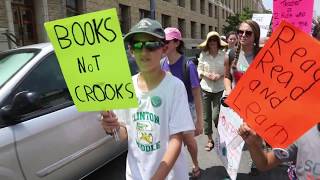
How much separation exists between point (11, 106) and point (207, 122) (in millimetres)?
2945

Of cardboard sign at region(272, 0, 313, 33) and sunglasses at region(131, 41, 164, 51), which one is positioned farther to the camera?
cardboard sign at region(272, 0, 313, 33)

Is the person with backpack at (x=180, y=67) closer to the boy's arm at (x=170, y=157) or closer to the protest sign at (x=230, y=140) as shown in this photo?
the protest sign at (x=230, y=140)

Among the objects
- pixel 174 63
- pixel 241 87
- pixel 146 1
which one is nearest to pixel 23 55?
pixel 174 63

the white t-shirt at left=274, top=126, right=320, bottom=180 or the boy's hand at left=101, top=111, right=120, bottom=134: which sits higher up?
the boy's hand at left=101, top=111, right=120, bottom=134

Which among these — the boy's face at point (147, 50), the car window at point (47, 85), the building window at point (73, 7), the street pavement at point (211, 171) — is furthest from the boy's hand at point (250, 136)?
the building window at point (73, 7)

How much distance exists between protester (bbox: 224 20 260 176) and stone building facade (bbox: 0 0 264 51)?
881 centimetres

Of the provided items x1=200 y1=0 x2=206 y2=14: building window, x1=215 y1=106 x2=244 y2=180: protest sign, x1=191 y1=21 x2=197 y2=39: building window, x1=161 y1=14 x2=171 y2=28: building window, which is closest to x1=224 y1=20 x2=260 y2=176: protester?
x1=215 y1=106 x2=244 y2=180: protest sign

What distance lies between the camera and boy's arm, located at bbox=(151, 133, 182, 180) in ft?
6.64

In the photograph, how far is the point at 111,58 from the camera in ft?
6.27

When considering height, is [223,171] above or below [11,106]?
below

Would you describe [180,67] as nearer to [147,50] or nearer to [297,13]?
[297,13]

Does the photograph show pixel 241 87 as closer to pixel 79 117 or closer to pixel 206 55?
pixel 79 117

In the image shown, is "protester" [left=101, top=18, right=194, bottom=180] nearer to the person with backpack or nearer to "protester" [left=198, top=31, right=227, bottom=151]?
the person with backpack

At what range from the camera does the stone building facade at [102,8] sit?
1293 centimetres
